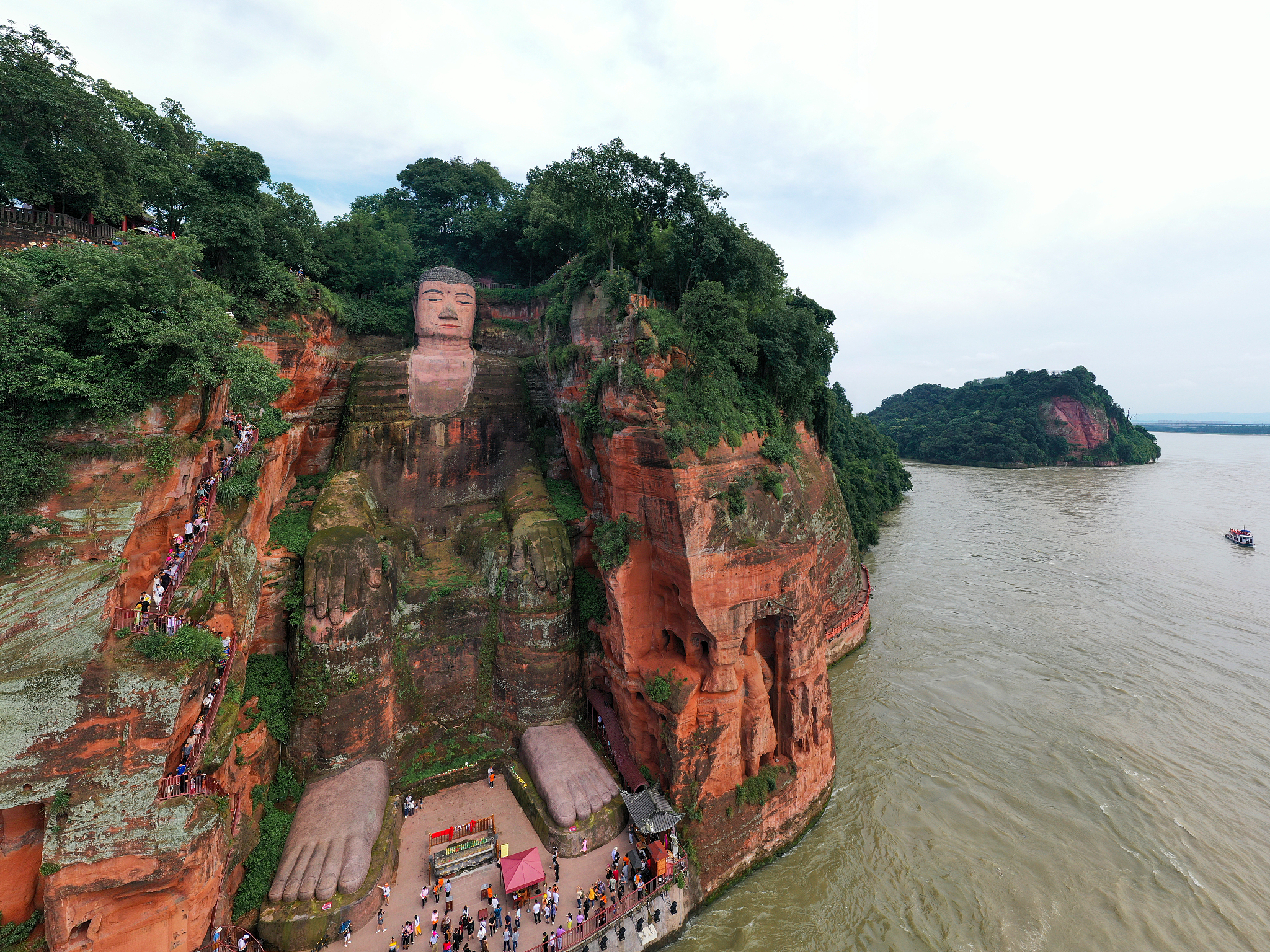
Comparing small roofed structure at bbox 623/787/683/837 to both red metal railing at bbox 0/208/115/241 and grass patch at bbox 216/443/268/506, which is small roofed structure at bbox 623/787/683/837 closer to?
grass patch at bbox 216/443/268/506

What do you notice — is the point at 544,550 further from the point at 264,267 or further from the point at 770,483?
the point at 264,267

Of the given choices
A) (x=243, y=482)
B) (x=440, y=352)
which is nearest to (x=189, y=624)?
(x=243, y=482)

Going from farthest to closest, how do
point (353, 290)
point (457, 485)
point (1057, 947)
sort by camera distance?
point (353, 290), point (457, 485), point (1057, 947)

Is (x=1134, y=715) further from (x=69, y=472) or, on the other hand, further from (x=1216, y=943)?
(x=69, y=472)

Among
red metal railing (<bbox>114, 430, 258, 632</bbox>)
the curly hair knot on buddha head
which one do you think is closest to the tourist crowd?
red metal railing (<bbox>114, 430, 258, 632</bbox>)

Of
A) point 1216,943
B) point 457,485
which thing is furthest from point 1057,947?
point 457,485
